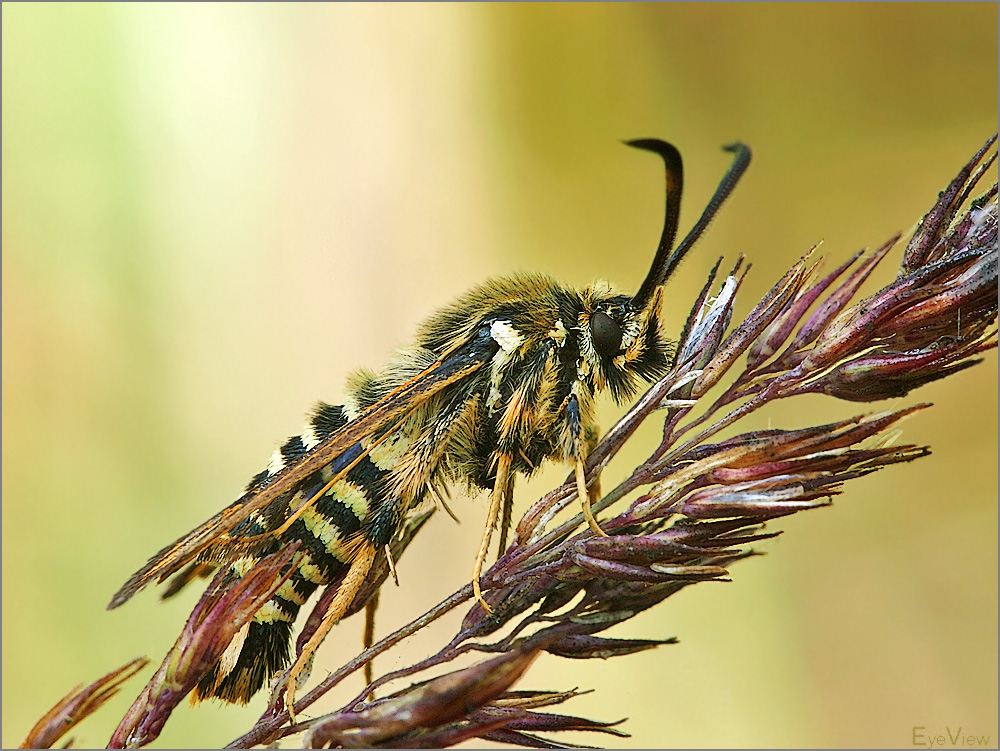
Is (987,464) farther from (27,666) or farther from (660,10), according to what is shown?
(27,666)

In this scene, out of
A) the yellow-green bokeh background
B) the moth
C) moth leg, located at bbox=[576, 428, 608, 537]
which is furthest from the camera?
the yellow-green bokeh background

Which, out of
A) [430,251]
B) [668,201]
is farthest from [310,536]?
[430,251]

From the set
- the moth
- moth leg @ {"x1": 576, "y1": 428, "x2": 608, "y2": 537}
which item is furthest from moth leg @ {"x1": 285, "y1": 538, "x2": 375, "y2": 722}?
moth leg @ {"x1": 576, "y1": 428, "x2": 608, "y2": 537}

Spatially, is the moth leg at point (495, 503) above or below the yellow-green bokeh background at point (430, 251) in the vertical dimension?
below

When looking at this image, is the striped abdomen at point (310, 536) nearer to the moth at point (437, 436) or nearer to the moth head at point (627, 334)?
the moth at point (437, 436)

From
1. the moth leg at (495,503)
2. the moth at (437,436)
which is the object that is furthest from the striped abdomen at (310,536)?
the moth leg at (495,503)

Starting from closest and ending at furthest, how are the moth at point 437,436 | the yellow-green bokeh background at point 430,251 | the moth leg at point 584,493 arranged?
the moth leg at point 584,493
the moth at point 437,436
the yellow-green bokeh background at point 430,251

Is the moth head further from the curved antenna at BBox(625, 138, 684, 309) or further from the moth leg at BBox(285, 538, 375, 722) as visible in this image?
the moth leg at BBox(285, 538, 375, 722)

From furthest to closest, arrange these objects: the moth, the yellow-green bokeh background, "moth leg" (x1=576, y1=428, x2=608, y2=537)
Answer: the yellow-green bokeh background → the moth → "moth leg" (x1=576, y1=428, x2=608, y2=537)
